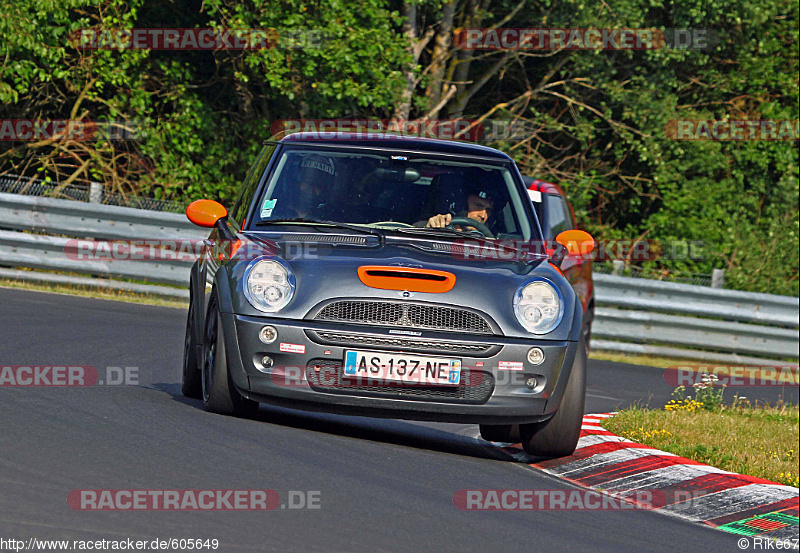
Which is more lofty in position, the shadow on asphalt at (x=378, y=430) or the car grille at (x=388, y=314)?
the car grille at (x=388, y=314)

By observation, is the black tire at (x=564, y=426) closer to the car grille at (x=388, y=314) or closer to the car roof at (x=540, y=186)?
the car grille at (x=388, y=314)

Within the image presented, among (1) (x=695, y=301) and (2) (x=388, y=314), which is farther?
(1) (x=695, y=301)

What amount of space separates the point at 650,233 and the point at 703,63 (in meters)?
3.24

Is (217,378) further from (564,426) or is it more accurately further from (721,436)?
(721,436)

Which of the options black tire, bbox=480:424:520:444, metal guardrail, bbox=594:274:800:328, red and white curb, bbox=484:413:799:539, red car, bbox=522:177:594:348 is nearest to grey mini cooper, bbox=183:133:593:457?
red and white curb, bbox=484:413:799:539

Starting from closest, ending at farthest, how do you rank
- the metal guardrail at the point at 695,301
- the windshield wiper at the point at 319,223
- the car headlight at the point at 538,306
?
the car headlight at the point at 538,306, the windshield wiper at the point at 319,223, the metal guardrail at the point at 695,301

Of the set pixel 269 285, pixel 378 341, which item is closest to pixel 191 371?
pixel 269 285

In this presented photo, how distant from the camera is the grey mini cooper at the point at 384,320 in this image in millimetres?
6844

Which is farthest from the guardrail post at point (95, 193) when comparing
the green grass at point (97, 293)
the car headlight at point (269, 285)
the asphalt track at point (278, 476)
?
the car headlight at point (269, 285)

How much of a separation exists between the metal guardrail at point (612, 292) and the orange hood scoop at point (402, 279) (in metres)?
9.58

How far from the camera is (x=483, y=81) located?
877 inches

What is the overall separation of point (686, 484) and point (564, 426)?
39.0 inches

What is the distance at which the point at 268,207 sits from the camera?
7738 mm

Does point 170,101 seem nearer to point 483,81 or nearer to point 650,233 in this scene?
point 483,81
